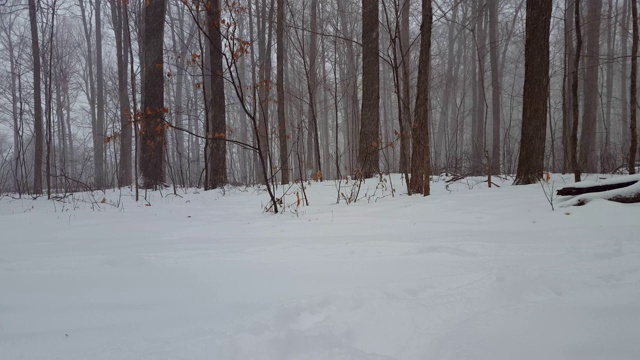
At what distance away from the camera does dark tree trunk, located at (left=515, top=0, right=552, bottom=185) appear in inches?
179

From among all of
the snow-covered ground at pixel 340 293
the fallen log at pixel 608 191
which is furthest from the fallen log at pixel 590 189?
the snow-covered ground at pixel 340 293

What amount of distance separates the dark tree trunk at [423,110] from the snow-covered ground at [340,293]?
168 cm

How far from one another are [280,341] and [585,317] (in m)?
0.91

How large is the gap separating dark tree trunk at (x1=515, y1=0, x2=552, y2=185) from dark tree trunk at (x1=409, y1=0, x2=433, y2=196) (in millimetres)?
1587

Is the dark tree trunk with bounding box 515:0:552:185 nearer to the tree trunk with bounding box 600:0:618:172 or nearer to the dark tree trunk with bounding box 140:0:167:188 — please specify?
the tree trunk with bounding box 600:0:618:172

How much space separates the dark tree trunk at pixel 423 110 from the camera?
12.0 feet

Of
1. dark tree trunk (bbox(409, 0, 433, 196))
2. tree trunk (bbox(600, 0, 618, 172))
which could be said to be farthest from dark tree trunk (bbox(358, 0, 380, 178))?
tree trunk (bbox(600, 0, 618, 172))

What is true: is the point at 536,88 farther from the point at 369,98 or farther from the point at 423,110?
the point at 369,98

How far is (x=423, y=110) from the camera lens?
3.82m

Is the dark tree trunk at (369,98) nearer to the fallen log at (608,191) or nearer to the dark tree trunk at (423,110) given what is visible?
A: the dark tree trunk at (423,110)

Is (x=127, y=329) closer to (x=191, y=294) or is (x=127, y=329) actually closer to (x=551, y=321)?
(x=191, y=294)

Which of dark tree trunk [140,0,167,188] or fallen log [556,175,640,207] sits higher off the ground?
dark tree trunk [140,0,167,188]

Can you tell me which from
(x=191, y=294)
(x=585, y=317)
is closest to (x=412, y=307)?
(x=585, y=317)

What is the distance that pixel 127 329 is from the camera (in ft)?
3.39
